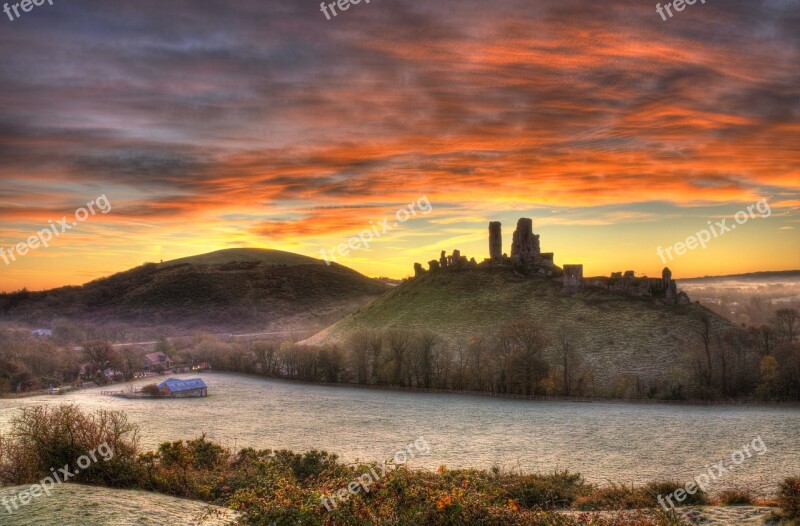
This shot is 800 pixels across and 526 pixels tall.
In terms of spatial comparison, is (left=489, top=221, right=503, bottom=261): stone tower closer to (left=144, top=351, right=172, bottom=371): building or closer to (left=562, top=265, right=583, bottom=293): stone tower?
(left=562, top=265, right=583, bottom=293): stone tower

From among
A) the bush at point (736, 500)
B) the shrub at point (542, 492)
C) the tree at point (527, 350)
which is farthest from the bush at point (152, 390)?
the bush at point (736, 500)

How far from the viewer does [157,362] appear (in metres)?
99.2

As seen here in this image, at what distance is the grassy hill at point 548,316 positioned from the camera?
7069cm

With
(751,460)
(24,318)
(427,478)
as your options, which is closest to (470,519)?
(427,478)

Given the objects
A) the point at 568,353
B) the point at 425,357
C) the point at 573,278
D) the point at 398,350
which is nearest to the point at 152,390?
the point at 398,350

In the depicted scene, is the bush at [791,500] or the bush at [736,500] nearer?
the bush at [791,500]

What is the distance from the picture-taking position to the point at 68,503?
58.4 feet

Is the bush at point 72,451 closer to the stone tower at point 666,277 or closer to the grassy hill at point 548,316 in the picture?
the grassy hill at point 548,316

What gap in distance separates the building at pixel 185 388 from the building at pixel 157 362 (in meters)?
27.5

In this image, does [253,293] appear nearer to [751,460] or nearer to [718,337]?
[718,337]

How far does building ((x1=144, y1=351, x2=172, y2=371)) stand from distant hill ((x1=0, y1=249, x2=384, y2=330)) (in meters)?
51.5

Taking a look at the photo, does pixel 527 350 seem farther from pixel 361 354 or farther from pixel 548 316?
pixel 361 354

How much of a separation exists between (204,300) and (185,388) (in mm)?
108589

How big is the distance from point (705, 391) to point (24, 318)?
587ft
